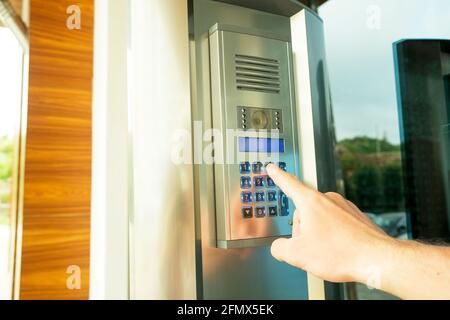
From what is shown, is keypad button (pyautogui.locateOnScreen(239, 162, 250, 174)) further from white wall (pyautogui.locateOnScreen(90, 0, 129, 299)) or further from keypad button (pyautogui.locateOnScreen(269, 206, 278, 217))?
white wall (pyautogui.locateOnScreen(90, 0, 129, 299))

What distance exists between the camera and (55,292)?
41.1 inches

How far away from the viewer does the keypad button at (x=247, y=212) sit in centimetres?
56

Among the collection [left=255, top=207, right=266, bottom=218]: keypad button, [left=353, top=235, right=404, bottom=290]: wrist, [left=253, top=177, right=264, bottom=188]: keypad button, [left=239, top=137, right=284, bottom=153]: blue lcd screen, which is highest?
[left=239, top=137, right=284, bottom=153]: blue lcd screen

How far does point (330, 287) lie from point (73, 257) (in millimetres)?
785

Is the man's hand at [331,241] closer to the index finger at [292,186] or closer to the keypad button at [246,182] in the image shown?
the index finger at [292,186]

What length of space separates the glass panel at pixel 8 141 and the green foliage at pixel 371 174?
1.69 m

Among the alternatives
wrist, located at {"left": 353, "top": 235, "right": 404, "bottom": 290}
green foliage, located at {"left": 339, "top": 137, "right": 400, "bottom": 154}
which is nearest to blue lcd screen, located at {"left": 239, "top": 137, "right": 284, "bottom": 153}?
wrist, located at {"left": 353, "top": 235, "right": 404, "bottom": 290}

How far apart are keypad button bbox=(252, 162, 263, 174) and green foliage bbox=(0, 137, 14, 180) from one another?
94 centimetres

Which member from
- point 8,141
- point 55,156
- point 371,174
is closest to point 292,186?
point 55,156

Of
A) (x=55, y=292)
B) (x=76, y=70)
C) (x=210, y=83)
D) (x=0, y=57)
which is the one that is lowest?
(x=55, y=292)

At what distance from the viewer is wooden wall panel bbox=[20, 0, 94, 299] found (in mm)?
994

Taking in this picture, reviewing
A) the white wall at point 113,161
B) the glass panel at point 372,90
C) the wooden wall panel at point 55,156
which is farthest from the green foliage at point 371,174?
the white wall at point 113,161

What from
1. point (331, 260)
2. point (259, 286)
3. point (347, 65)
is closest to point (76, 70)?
point (259, 286)
